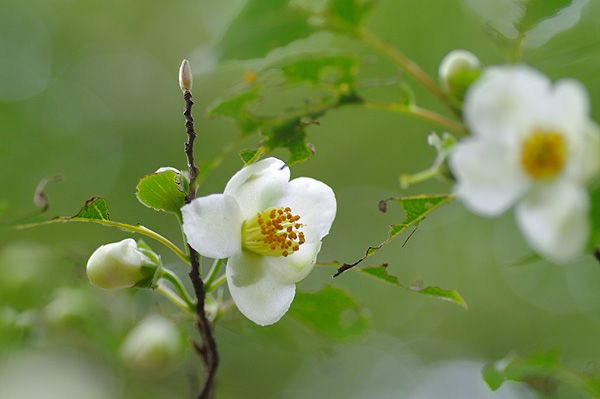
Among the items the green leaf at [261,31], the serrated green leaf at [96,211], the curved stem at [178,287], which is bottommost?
the curved stem at [178,287]

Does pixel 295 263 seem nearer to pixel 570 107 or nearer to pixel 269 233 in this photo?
pixel 269 233

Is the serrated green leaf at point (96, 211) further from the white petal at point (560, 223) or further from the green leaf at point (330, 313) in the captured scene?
the white petal at point (560, 223)

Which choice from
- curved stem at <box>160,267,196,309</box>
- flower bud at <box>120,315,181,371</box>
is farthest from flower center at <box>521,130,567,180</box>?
flower bud at <box>120,315,181,371</box>

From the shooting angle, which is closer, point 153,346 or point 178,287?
point 178,287

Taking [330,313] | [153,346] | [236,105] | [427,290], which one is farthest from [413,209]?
[153,346]

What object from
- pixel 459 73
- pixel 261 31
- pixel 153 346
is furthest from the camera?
pixel 153 346

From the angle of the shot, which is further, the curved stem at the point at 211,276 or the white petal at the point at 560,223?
the curved stem at the point at 211,276

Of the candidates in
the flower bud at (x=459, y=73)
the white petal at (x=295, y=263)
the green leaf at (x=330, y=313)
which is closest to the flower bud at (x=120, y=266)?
the white petal at (x=295, y=263)

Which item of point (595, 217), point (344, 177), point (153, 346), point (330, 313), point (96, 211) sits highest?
point (595, 217)
